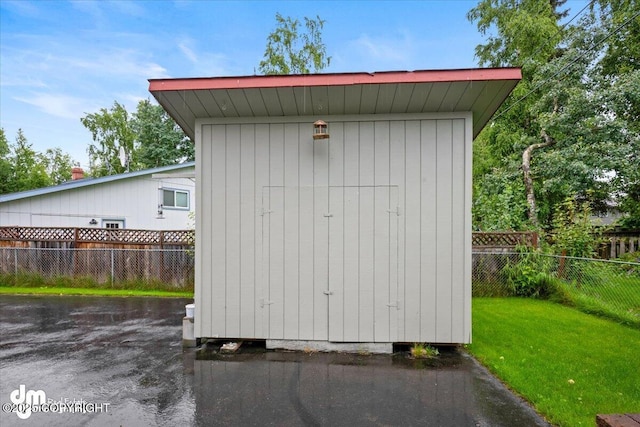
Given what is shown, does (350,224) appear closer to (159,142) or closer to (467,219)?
(467,219)

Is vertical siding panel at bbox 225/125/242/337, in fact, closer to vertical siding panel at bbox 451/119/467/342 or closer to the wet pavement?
the wet pavement

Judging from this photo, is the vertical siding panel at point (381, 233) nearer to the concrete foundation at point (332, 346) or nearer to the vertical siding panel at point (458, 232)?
the concrete foundation at point (332, 346)

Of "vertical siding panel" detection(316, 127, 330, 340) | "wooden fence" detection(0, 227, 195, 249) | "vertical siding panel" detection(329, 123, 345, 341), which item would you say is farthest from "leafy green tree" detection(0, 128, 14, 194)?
"vertical siding panel" detection(329, 123, 345, 341)

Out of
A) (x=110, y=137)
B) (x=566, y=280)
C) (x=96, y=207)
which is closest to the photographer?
Answer: (x=566, y=280)

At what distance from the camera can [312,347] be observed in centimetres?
380

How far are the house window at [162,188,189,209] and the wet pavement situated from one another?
7876 millimetres

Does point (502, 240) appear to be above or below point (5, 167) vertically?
below

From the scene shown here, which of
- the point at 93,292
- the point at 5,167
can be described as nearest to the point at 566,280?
the point at 93,292

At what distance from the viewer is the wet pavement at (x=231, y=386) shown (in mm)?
2465

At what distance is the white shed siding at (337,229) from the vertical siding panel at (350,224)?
0.04 feet

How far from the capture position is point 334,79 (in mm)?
3193

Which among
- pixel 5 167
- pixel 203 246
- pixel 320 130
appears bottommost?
pixel 203 246

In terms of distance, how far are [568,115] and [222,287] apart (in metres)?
10.2

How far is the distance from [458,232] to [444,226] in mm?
163
